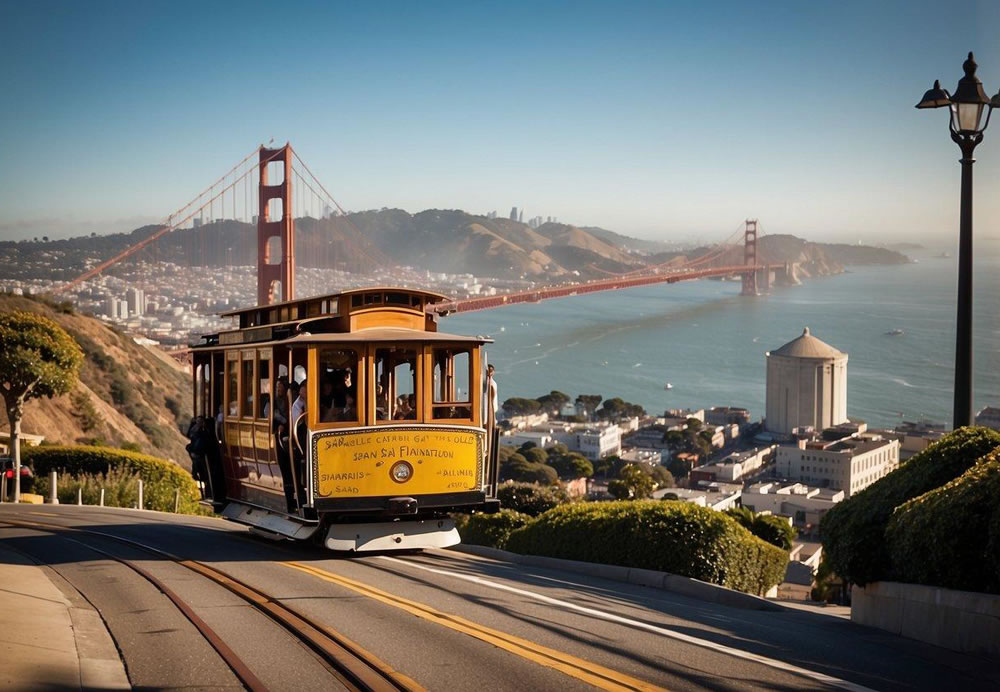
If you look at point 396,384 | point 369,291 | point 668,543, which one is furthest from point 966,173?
point 396,384

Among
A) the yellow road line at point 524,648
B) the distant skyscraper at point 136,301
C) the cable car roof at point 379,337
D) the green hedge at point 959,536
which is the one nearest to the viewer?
the yellow road line at point 524,648

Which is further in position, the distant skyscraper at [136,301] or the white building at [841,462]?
the distant skyscraper at [136,301]

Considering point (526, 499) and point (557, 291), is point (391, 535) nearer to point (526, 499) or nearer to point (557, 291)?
point (526, 499)

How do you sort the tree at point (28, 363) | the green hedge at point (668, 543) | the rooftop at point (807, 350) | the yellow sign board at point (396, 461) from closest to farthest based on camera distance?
1. the green hedge at point (668, 543)
2. the yellow sign board at point (396, 461)
3. the tree at point (28, 363)
4. the rooftop at point (807, 350)

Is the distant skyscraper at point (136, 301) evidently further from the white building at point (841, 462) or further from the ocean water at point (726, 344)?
the white building at point (841, 462)

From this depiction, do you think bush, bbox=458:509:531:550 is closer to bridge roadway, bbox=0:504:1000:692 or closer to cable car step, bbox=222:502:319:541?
cable car step, bbox=222:502:319:541

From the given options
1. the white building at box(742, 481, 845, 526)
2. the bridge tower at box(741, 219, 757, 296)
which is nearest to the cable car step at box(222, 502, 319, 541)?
the white building at box(742, 481, 845, 526)

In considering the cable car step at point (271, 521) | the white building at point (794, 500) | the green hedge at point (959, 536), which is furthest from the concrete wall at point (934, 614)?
the white building at point (794, 500)

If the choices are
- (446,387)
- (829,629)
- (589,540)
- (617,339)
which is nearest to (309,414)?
(446,387)
